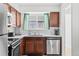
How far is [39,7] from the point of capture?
568 cm

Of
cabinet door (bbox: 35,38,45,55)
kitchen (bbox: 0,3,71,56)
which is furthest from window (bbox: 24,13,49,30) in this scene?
cabinet door (bbox: 35,38,45,55)

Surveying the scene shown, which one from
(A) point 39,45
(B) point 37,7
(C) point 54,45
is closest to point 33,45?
(A) point 39,45

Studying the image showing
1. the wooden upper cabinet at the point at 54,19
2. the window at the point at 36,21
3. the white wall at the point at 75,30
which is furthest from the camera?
the window at the point at 36,21

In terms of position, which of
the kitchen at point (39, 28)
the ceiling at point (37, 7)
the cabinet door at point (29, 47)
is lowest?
the cabinet door at point (29, 47)

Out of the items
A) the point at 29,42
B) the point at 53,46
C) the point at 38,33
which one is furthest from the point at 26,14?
the point at 53,46

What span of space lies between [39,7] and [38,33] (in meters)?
1.00

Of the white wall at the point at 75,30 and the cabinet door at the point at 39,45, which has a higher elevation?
the white wall at the point at 75,30

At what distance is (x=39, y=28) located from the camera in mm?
5969

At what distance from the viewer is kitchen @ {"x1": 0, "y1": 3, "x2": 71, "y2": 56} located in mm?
5008

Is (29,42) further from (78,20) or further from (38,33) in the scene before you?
(78,20)

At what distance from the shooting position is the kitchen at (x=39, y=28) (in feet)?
16.4

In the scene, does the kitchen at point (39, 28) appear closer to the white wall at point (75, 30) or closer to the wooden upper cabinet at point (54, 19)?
the wooden upper cabinet at point (54, 19)

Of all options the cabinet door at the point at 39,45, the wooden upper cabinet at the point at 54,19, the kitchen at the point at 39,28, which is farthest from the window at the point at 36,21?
the cabinet door at the point at 39,45

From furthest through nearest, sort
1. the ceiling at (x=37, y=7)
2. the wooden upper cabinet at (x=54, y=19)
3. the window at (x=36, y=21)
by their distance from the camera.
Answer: the window at (x=36, y=21), the ceiling at (x=37, y=7), the wooden upper cabinet at (x=54, y=19)
